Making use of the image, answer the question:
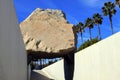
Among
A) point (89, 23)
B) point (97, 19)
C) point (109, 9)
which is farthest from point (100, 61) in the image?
point (89, 23)

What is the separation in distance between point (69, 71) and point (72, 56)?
1350 millimetres

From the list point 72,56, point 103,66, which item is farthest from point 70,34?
point 103,66

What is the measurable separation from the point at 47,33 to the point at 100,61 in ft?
10.5

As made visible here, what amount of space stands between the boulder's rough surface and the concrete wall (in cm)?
118

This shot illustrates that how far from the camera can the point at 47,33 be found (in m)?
16.1

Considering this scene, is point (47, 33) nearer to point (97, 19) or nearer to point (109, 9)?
point (109, 9)

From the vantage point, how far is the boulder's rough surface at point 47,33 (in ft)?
51.6

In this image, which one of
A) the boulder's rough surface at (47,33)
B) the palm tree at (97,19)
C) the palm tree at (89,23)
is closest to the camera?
the boulder's rough surface at (47,33)

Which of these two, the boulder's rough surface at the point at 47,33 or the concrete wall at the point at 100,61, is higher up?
the boulder's rough surface at the point at 47,33

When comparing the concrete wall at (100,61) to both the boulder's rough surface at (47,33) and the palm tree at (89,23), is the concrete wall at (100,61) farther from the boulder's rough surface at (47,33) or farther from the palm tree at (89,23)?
the palm tree at (89,23)

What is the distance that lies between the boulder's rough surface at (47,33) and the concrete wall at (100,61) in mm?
1182

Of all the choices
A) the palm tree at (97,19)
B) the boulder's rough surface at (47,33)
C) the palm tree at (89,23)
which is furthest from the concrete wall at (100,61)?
the palm tree at (89,23)

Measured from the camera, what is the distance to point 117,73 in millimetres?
12633

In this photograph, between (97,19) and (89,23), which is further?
(89,23)
